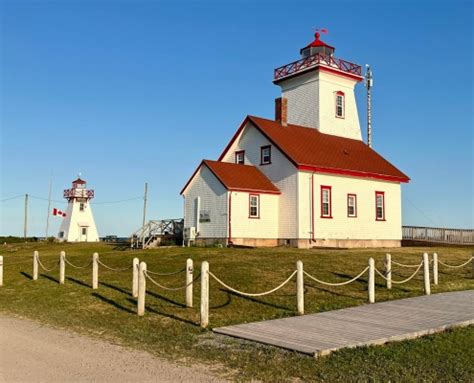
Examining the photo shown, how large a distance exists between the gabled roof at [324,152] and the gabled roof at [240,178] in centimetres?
211

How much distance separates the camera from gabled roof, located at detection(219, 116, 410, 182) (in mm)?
30297

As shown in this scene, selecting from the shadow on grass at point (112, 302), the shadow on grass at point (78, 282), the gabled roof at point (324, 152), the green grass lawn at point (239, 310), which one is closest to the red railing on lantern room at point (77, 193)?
the gabled roof at point (324, 152)

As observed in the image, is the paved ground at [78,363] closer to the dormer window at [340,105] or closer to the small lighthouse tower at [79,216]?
the dormer window at [340,105]

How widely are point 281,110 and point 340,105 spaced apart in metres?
4.78

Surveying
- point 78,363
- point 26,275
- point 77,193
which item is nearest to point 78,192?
point 77,193

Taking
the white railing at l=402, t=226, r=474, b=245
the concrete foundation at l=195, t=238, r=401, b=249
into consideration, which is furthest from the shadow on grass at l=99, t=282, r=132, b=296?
the white railing at l=402, t=226, r=474, b=245

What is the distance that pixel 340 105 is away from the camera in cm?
3653

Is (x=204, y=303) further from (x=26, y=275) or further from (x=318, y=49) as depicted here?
(x=318, y=49)

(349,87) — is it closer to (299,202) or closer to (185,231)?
(299,202)

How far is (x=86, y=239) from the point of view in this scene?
214ft

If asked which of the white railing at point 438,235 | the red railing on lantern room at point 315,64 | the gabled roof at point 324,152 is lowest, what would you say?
the white railing at point 438,235

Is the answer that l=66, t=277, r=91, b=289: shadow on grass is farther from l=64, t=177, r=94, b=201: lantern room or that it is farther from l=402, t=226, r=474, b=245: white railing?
l=64, t=177, r=94, b=201: lantern room

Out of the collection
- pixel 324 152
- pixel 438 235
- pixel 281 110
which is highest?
pixel 281 110

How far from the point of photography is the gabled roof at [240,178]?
28828 millimetres
